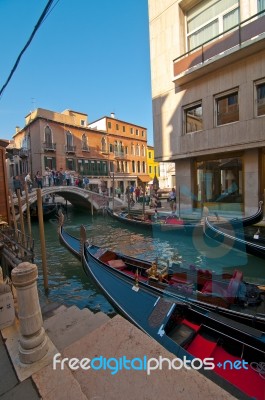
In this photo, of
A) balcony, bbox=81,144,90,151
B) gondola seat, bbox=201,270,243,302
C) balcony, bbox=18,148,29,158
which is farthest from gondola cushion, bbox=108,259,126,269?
balcony, bbox=81,144,90,151

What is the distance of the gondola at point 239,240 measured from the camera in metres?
5.89

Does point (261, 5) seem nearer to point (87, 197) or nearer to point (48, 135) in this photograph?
point (87, 197)

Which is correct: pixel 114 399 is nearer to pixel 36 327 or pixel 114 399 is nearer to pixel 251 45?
pixel 36 327

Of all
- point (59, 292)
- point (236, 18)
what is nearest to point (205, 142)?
point (236, 18)

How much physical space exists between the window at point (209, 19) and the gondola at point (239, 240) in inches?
293

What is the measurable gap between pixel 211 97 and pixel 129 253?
6.85 meters

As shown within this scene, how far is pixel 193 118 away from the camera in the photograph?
34.2 feet

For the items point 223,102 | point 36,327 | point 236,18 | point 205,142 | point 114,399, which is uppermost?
point 236,18

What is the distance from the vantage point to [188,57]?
9703mm

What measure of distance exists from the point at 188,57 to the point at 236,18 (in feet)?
6.54

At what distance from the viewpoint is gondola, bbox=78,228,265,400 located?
2160mm

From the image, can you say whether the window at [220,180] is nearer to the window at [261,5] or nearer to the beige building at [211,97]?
the beige building at [211,97]

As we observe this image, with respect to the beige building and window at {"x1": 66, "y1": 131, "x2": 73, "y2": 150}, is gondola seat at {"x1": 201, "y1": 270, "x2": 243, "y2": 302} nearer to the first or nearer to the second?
the beige building

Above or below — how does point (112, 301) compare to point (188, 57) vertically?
below
